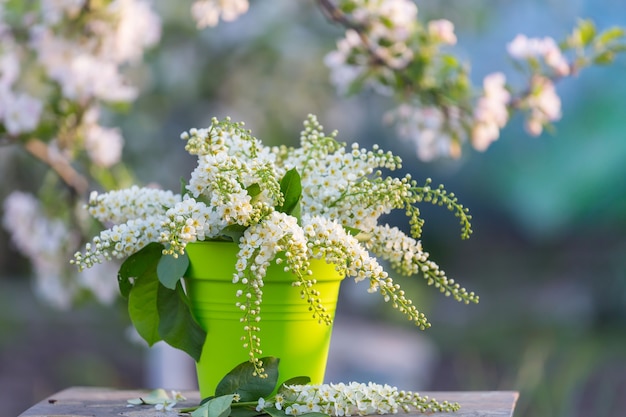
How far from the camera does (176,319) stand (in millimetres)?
1210

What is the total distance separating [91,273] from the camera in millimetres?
2141

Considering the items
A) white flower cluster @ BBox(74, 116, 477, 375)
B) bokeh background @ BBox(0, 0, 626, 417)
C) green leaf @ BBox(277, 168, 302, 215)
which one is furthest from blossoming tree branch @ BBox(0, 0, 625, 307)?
bokeh background @ BBox(0, 0, 626, 417)

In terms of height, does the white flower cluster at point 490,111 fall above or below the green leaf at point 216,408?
above

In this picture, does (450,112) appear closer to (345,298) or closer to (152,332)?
(152,332)

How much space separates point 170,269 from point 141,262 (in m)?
0.08

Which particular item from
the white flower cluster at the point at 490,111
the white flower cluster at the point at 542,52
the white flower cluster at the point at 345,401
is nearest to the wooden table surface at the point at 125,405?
the white flower cluster at the point at 345,401

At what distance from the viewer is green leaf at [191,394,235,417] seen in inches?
42.1

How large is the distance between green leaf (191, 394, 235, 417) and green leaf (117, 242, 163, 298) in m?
0.23

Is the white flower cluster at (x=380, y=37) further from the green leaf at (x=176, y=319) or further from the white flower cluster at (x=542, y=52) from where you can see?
the green leaf at (x=176, y=319)

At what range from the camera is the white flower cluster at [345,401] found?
1.13m

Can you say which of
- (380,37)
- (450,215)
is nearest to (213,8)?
(380,37)

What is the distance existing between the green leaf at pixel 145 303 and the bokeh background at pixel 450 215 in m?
1.98

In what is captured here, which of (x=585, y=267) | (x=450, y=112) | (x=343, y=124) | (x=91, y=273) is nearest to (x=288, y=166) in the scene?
(x=450, y=112)

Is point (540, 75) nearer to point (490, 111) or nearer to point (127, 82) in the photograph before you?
point (490, 111)
